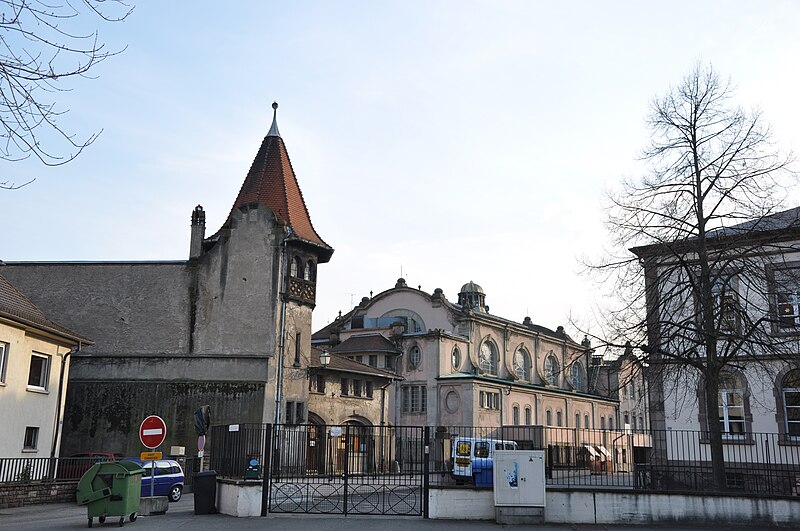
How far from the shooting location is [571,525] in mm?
17719

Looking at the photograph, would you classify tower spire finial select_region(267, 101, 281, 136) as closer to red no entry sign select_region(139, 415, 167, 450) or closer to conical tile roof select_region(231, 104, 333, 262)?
conical tile roof select_region(231, 104, 333, 262)

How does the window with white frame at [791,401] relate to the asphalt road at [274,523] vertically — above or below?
above

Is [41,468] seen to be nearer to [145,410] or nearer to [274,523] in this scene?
[145,410]

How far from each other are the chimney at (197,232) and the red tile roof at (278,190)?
158 centimetres

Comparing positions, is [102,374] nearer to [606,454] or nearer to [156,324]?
[156,324]

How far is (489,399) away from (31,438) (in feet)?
112

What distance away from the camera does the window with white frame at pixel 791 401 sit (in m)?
25.3

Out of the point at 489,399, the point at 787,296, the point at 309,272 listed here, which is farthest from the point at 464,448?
the point at 489,399

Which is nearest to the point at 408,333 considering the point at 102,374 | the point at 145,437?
the point at 102,374

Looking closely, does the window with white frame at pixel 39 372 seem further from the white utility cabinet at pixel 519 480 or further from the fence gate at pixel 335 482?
the white utility cabinet at pixel 519 480

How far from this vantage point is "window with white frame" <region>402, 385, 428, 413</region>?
5523 centimetres

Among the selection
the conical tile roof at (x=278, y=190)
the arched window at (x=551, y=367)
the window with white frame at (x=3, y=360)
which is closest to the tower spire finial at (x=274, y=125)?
the conical tile roof at (x=278, y=190)

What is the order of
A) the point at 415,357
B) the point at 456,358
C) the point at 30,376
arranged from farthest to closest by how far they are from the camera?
the point at 456,358 < the point at 415,357 < the point at 30,376

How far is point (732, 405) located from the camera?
26.4 meters
